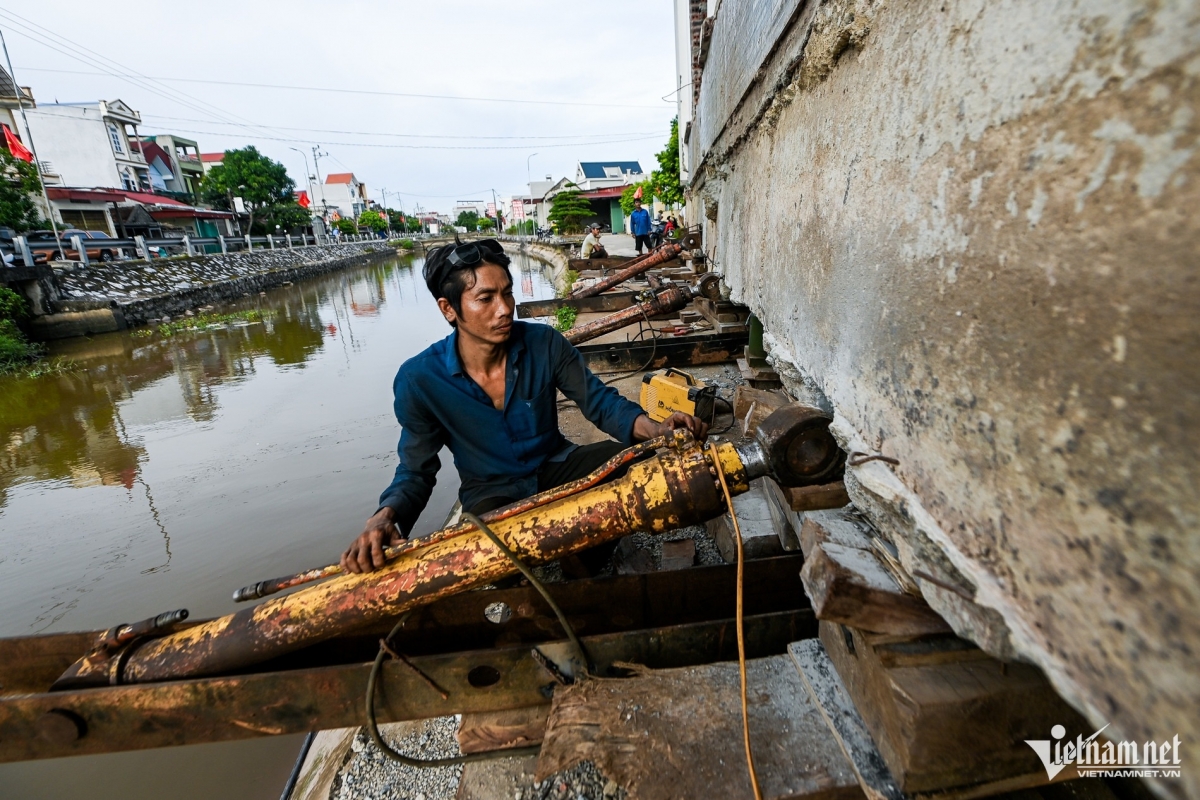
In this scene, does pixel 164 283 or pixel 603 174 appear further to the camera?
pixel 603 174

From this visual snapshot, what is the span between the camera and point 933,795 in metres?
1.11

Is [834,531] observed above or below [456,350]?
below

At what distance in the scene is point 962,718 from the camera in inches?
42.0

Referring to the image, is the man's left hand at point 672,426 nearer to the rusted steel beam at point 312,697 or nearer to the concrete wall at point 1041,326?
the concrete wall at point 1041,326

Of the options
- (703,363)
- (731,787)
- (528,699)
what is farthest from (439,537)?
(703,363)

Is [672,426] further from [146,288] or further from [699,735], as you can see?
[146,288]

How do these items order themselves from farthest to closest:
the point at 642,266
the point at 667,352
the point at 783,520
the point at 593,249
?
the point at 593,249
the point at 642,266
the point at 667,352
the point at 783,520

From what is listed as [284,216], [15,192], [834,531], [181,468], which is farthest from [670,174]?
[284,216]

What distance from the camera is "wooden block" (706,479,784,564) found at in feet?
7.51

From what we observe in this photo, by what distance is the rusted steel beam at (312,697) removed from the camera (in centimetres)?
164

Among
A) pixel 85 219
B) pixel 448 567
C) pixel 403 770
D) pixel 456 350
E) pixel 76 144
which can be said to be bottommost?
pixel 403 770

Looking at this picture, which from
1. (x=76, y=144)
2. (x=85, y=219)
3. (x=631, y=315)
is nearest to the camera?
(x=631, y=315)

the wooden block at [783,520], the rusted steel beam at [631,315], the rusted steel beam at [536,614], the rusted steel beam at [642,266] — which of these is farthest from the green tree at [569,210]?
the rusted steel beam at [536,614]

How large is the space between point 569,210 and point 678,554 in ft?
121
